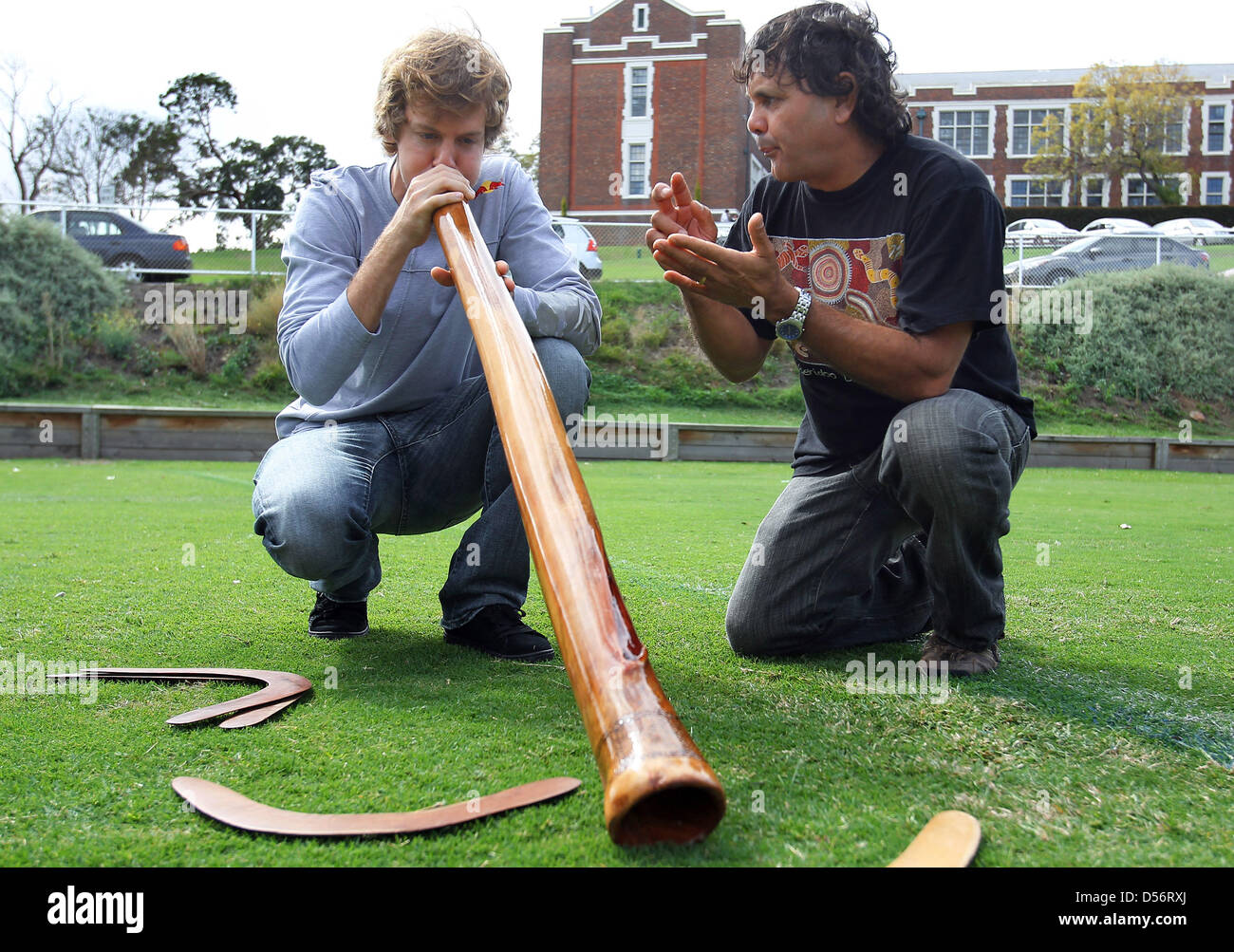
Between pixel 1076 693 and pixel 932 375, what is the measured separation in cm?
83

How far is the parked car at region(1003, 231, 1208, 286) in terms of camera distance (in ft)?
63.7

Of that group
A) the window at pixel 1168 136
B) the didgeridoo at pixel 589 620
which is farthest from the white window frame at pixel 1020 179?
the didgeridoo at pixel 589 620

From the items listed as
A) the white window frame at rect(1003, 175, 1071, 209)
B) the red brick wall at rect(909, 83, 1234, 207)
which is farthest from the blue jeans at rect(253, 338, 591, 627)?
the red brick wall at rect(909, 83, 1234, 207)

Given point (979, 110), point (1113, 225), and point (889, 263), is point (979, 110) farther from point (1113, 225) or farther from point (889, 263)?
point (889, 263)

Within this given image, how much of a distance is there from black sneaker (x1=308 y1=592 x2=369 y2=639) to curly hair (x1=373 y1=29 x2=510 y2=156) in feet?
4.40

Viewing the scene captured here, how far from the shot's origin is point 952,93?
4681 cm

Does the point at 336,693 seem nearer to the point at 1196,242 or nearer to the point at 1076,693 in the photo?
the point at 1076,693

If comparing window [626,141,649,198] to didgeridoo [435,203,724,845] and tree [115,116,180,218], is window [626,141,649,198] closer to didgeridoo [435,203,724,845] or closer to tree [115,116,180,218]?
tree [115,116,180,218]

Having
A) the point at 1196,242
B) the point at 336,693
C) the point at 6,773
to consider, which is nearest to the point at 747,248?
the point at 336,693

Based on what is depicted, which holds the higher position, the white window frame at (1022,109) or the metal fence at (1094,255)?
the white window frame at (1022,109)

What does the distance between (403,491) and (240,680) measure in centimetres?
70

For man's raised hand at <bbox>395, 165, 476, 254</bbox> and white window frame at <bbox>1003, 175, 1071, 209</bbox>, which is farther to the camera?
white window frame at <bbox>1003, 175, 1071, 209</bbox>

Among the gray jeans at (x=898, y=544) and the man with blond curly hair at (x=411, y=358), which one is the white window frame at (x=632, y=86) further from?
the gray jeans at (x=898, y=544)

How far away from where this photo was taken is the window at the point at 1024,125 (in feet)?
150
